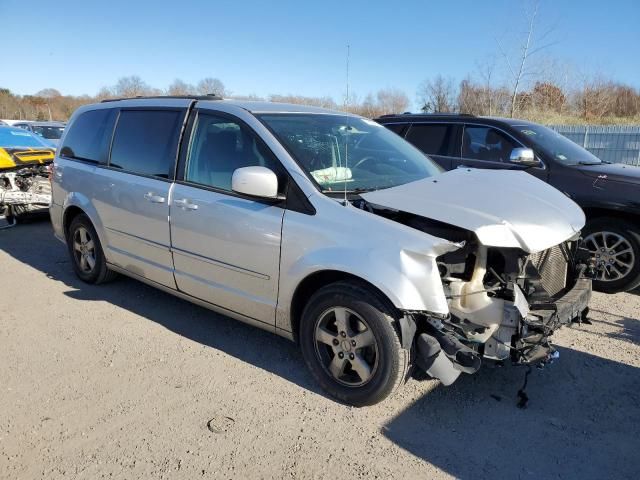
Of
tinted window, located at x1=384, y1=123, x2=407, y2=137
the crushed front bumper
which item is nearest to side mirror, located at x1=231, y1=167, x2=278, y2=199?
the crushed front bumper

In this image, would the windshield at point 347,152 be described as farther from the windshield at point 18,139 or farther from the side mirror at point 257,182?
the windshield at point 18,139

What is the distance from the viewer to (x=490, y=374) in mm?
3510

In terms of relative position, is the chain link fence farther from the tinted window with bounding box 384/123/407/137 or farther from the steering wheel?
the steering wheel

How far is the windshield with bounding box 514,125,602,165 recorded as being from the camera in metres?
5.66

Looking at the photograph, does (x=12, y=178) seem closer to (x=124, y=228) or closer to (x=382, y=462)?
(x=124, y=228)

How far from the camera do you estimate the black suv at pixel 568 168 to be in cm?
506

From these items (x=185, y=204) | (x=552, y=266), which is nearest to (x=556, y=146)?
(x=552, y=266)

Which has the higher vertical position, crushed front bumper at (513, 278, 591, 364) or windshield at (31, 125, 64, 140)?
windshield at (31, 125, 64, 140)

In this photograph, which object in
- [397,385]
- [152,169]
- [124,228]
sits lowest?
[397,385]

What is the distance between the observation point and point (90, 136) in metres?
5.11

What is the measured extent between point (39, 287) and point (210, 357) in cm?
272

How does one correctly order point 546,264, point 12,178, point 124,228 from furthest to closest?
1. point 12,178
2. point 124,228
3. point 546,264

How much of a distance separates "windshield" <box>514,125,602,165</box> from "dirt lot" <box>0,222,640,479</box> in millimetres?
2101

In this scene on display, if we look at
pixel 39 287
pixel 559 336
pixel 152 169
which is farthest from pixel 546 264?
pixel 39 287
